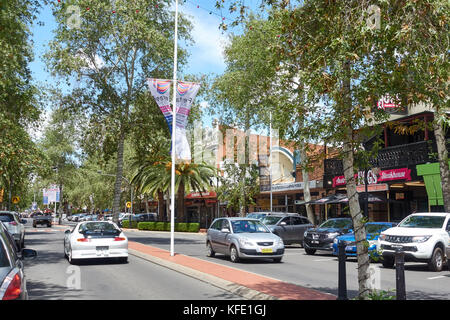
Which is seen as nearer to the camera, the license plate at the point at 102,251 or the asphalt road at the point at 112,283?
the asphalt road at the point at 112,283

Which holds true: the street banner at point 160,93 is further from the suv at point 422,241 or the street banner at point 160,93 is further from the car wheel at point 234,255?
the suv at point 422,241

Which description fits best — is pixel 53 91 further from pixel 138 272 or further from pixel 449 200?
pixel 449 200

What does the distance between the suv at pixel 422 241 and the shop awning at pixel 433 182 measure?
7.00 meters

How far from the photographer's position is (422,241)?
14.2 m

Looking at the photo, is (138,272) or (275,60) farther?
(138,272)

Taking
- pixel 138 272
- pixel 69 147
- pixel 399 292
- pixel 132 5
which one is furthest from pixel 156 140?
pixel 69 147

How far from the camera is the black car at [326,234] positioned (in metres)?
19.3

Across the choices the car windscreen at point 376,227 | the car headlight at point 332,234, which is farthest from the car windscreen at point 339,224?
the car windscreen at point 376,227

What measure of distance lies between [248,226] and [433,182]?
1076 cm

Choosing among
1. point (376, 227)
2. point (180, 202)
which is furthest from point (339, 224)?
point (180, 202)

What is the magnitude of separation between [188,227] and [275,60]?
37.5m

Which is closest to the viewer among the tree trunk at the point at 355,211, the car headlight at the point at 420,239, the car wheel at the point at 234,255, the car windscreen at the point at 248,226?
the tree trunk at the point at 355,211

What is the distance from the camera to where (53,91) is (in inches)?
996

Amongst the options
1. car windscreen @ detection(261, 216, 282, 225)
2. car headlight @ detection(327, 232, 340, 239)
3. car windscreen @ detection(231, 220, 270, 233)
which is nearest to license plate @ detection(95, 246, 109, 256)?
car windscreen @ detection(231, 220, 270, 233)
